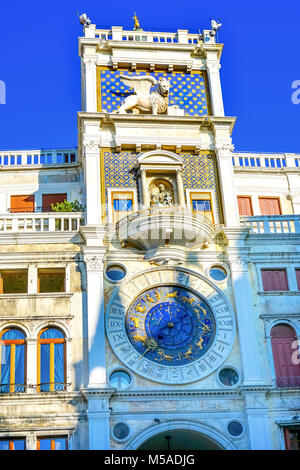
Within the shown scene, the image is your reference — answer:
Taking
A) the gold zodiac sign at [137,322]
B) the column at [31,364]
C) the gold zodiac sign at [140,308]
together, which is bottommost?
the column at [31,364]

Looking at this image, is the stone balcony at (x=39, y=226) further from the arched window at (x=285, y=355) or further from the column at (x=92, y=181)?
the arched window at (x=285, y=355)

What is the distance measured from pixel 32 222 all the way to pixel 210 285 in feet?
21.5

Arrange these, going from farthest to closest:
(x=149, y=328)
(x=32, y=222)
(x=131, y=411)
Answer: (x=32, y=222) < (x=149, y=328) < (x=131, y=411)

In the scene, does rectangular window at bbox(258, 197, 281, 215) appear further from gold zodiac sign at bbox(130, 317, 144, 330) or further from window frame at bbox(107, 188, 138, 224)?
gold zodiac sign at bbox(130, 317, 144, 330)

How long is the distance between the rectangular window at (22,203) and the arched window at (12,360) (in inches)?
254

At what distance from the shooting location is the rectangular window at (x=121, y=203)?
90.7 feet

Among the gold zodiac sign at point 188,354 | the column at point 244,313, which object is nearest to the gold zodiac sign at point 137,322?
the gold zodiac sign at point 188,354

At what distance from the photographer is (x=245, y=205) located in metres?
31.7

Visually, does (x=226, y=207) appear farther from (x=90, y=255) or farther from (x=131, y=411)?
(x=131, y=411)

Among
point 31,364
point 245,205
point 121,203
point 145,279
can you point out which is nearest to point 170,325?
point 145,279

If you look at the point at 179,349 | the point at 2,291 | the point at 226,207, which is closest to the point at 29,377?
the point at 2,291

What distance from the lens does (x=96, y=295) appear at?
25.7m

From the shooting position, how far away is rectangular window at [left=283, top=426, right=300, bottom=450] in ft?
80.5

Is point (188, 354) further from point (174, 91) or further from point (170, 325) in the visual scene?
point (174, 91)
